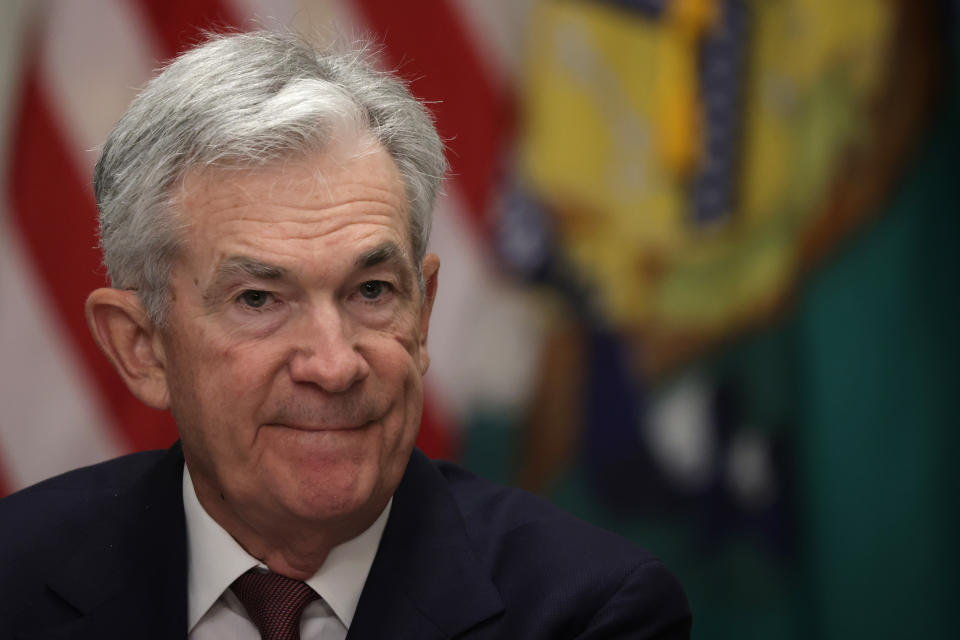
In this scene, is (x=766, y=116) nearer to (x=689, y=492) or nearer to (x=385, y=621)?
(x=689, y=492)

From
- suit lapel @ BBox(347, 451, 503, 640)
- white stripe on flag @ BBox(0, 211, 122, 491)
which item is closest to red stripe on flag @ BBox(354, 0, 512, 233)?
white stripe on flag @ BBox(0, 211, 122, 491)

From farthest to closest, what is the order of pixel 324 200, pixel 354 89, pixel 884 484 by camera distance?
pixel 884 484, pixel 354 89, pixel 324 200

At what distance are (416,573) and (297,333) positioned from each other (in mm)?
435

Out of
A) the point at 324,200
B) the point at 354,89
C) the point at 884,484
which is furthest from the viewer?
the point at 884,484

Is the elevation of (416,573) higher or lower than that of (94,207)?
lower

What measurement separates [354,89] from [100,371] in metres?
2.11

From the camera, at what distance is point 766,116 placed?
3.38m

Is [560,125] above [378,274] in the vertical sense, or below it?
below

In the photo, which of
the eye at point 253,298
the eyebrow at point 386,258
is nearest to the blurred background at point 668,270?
the eyebrow at point 386,258

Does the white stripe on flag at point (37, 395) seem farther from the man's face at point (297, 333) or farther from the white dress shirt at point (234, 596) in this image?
the man's face at point (297, 333)

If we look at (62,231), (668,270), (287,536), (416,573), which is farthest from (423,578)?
(62,231)

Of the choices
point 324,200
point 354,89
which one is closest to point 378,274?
point 324,200

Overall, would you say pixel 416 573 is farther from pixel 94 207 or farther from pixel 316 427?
pixel 94 207

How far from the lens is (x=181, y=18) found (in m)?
3.59
